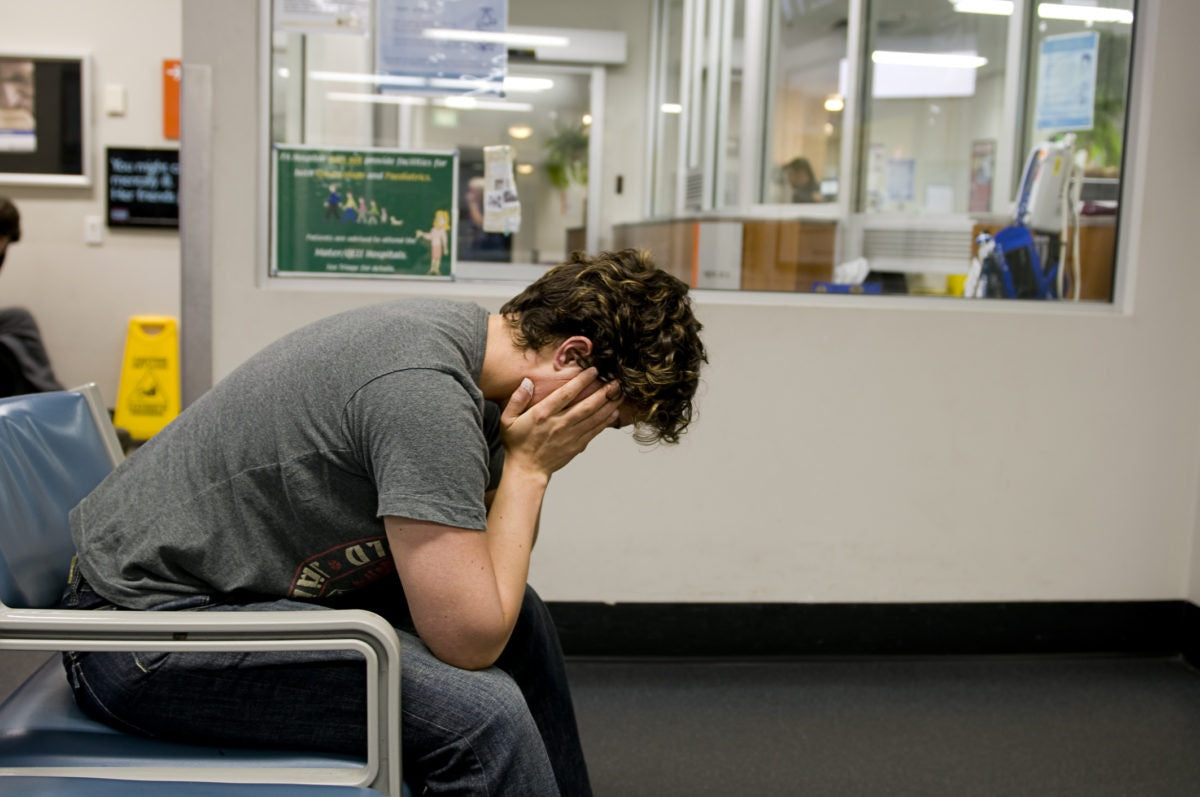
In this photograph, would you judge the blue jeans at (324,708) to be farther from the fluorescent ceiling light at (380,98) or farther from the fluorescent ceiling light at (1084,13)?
the fluorescent ceiling light at (1084,13)

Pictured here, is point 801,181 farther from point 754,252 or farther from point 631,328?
point 631,328

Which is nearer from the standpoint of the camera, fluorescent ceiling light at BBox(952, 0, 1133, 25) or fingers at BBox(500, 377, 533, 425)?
fingers at BBox(500, 377, 533, 425)

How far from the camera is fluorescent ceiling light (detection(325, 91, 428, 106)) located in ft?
8.53

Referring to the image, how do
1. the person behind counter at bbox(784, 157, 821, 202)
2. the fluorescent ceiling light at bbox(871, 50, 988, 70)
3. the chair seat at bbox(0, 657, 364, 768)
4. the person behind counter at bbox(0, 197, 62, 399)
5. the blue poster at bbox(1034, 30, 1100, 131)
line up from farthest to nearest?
1. the person behind counter at bbox(784, 157, 821, 202)
2. the fluorescent ceiling light at bbox(871, 50, 988, 70)
3. the person behind counter at bbox(0, 197, 62, 399)
4. the blue poster at bbox(1034, 30, 1100, 131)
5. the chair seat at bbox(0, 657, 364, 768)

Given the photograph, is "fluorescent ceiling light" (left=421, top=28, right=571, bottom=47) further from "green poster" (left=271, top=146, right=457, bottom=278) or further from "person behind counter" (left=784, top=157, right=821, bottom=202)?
"person behind counter" (left=784, top=157, right=821, bottom=202)

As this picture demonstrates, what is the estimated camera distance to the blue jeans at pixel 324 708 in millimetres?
1118

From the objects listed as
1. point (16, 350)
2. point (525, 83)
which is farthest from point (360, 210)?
point (16, 350)

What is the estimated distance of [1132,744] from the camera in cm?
228

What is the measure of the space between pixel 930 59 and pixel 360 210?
8.02ft

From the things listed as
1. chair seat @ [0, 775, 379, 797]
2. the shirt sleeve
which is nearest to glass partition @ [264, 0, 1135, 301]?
the shirt sleeve

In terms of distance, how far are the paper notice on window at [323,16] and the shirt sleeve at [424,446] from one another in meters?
1.69

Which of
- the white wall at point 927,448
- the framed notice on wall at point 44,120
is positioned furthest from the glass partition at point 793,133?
the framed notice on wall at point 44,120

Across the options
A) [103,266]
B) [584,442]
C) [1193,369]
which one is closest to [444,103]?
[584,442]

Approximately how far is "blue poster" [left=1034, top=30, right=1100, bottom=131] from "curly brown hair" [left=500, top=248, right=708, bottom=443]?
2.14 metres
